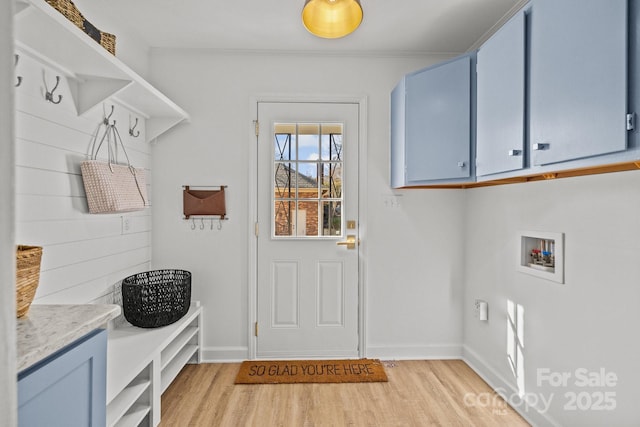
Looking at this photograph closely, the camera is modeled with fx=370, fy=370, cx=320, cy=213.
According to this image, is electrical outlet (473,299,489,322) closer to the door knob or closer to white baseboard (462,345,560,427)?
white baseboard (462,345,560,427)

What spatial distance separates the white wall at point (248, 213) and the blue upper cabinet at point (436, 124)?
40 centimetres

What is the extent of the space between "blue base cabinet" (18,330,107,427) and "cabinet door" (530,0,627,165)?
1.69 metres

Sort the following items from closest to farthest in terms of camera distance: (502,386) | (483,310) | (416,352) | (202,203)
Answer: (502,386), (483,310), (202,203), (416,352)

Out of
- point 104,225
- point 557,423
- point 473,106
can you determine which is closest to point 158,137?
point 104,225

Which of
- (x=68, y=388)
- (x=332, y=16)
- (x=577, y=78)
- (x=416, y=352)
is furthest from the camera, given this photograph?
(x=416, y=352)

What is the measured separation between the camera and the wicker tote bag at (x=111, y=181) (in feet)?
6.54

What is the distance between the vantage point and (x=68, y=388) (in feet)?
3.05

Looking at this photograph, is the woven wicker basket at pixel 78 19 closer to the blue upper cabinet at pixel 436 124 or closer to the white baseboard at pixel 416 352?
the blue upper cabinet at pixel 436 124

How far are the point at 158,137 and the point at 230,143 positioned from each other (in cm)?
56

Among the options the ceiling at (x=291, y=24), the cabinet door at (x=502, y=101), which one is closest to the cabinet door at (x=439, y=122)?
the cabinet door at (x=502, y=101)

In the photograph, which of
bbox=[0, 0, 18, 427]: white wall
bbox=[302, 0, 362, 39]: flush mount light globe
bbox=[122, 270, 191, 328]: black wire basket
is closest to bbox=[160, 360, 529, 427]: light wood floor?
bbox=[122, 270, 191, 328]: black wire basket

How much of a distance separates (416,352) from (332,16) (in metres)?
2.53

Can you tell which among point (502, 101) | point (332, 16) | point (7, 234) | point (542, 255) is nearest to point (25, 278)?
point (7, 234)

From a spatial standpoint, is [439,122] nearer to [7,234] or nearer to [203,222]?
[203,222]
